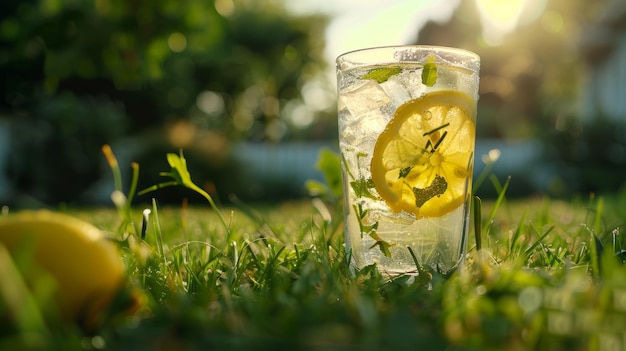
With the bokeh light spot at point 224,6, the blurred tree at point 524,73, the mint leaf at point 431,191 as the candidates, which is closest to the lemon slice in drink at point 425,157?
the mint leaf at point 431,191

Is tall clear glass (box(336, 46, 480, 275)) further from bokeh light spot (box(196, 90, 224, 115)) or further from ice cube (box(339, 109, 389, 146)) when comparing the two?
bokeh light spot (box(196, 90, 224, 115))

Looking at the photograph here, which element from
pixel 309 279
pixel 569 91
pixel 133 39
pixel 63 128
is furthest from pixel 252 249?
pixel 569 91

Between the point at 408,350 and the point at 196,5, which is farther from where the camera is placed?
the point at 196,5

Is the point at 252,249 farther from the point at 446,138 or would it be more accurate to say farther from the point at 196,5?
the point at 196,5

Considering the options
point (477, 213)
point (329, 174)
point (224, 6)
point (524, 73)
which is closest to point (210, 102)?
point (524, 73)

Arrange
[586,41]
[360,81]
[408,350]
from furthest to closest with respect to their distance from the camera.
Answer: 1. [586,41]
2. [360,81]
3. [408,350]

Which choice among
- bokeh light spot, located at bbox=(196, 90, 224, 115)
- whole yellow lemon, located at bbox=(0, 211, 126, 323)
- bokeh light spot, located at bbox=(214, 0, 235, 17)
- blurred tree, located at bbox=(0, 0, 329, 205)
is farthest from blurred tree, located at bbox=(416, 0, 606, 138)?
whole yellow lemon, located at bbox=(0, 211, 126, 323)
